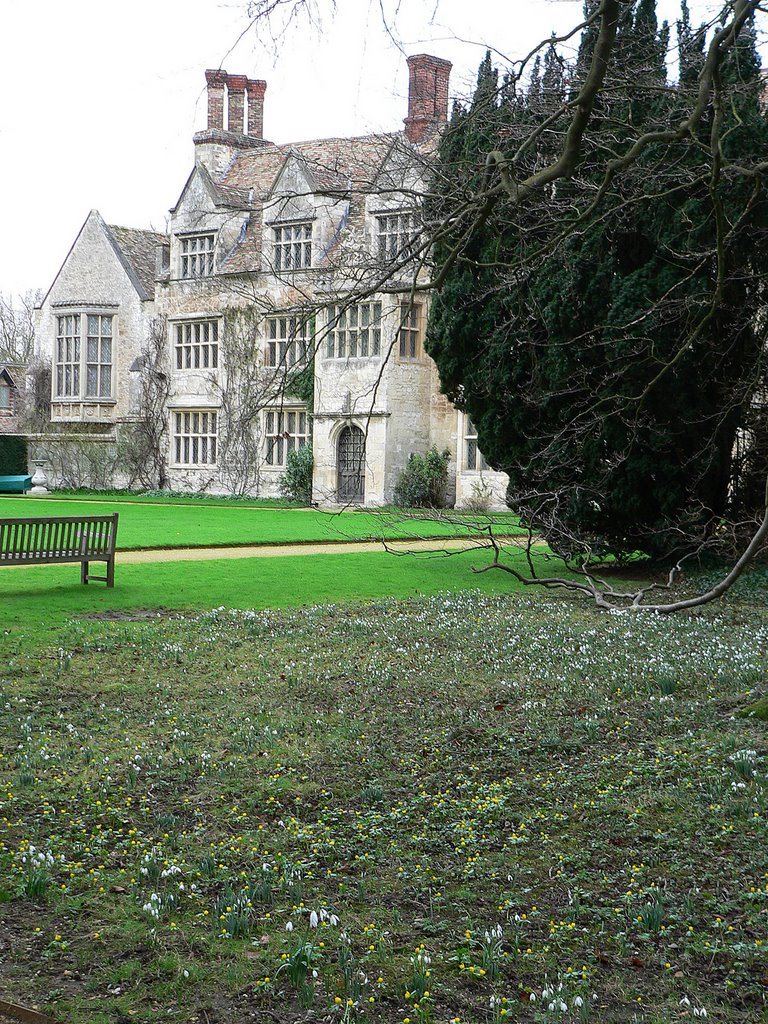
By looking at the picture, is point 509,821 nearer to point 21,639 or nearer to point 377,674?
point 377,674

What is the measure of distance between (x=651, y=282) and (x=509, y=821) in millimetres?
9980

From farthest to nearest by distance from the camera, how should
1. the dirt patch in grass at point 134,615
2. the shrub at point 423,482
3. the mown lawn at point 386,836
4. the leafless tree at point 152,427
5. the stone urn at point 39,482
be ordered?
the leafless tree at point 152,427, the stone urn at point 39,482, the shrub at point 423,482, the dirt patch in grass at point 134,615, the mown lawn at point 386,836

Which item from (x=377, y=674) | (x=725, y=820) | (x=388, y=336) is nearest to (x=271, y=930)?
(x=725, y=820)

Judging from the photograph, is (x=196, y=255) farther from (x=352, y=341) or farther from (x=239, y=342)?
(x=352, y=341)

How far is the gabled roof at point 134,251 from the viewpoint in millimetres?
39281

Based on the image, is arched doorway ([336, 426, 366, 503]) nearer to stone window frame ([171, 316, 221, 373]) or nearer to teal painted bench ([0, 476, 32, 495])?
stone window frame ([171, 316, 221, 373])

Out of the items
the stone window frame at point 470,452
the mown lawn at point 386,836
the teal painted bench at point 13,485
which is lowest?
the teal painted bench at point 13,485

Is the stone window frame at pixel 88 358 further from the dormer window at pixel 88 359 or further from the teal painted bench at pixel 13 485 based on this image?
the teal painted bench at pixel 13 485

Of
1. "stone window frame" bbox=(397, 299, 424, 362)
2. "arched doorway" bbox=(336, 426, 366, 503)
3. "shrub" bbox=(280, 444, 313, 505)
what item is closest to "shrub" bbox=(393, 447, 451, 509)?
"arched doorway" bbox=(336, 426, 366, 503)

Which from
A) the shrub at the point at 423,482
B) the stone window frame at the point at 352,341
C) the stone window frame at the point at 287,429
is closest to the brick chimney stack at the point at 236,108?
the stone window frame at the point at 352,341

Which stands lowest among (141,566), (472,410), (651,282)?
(141,566)

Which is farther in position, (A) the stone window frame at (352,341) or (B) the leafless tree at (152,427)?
(B) the leafless tree at (152,427)

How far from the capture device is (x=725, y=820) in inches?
200

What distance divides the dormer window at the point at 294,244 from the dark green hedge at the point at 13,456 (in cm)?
1245
